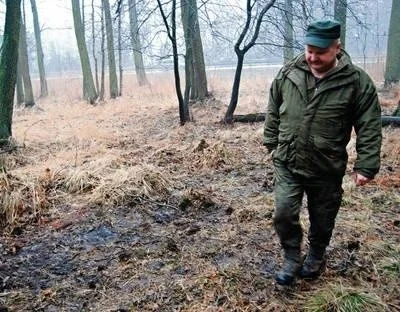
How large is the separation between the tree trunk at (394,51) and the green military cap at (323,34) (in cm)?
1190

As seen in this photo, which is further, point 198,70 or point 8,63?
point 198,70

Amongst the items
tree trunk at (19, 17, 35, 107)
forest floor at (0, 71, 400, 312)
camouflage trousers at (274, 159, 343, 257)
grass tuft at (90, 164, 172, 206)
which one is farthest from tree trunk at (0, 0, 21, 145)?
tree trunk at (19, 17, 35, 107)

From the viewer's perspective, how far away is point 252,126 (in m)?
8.89

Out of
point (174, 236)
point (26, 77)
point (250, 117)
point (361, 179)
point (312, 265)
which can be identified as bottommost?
point (174, 236)

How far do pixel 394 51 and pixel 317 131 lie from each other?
1257cm

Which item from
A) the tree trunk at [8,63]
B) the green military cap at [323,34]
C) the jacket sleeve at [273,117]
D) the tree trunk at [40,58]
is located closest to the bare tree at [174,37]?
the tree trunk at [8,63]

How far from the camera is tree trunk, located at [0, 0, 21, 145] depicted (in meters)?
7.66

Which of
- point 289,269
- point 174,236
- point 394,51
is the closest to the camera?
point 289,269

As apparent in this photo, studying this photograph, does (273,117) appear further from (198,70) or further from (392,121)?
(198,70)

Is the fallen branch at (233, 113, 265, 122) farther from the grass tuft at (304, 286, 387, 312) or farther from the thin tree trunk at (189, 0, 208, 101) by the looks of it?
the grass tuft at (304, 286, 387, 312)

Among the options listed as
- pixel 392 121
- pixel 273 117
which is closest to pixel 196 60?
pixel 392 121

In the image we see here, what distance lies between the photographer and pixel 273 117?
291cm

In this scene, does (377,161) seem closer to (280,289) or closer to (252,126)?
(280,289)

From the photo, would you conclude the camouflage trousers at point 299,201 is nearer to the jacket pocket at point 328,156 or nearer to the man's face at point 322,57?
the jacket pocket at point 328,156
